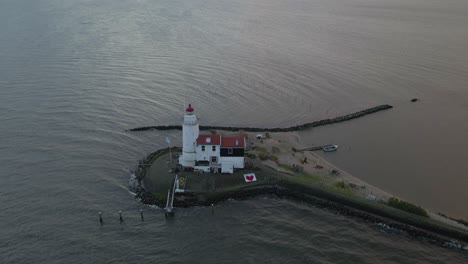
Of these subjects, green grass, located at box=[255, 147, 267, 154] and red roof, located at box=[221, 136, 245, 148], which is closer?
red roof, located at box=[221, 136, 245, 148]

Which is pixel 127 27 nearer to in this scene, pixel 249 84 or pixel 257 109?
pixel 249 84

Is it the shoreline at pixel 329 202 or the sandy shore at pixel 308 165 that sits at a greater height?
the sandy shore at pixel 308 165

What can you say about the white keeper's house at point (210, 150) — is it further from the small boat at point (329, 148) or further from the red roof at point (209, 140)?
the small boat at point (329, 148)

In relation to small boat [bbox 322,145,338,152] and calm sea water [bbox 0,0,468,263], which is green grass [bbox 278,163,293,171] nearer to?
calm sea water [bbox 0,0,468,263]

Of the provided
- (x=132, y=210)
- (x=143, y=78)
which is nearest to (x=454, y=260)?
(x=132, y=210)

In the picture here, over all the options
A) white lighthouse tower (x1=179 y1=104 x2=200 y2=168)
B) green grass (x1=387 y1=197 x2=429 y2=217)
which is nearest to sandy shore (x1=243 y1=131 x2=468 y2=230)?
green grass (x1=387 y1=197 x2=429 y2=217)

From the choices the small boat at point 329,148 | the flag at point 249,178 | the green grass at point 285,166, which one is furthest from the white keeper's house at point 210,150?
the small boat at point 329,148
